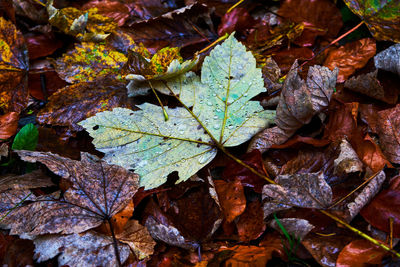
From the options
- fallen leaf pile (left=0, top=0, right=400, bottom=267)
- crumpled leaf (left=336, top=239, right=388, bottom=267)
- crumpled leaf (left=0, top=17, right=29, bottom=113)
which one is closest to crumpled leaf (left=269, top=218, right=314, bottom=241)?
fallen leaf pile (left=0, top=0, right=400, bottom=267)

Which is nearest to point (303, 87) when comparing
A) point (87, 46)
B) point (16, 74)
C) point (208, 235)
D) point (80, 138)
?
point (208, 235)

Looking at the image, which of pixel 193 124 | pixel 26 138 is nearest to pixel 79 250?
pixel 26 138

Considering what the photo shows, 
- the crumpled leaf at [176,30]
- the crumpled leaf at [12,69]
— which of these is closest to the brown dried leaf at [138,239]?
the crumpled leaf at [12,69]

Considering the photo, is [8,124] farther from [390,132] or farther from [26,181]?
[390,132]

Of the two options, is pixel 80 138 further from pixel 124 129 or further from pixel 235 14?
pixel 235 14

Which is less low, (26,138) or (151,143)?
(151,143)

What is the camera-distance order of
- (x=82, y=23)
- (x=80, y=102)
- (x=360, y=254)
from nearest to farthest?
(x=360, y=254), (x=80, y=102), (x=82, y=23)
